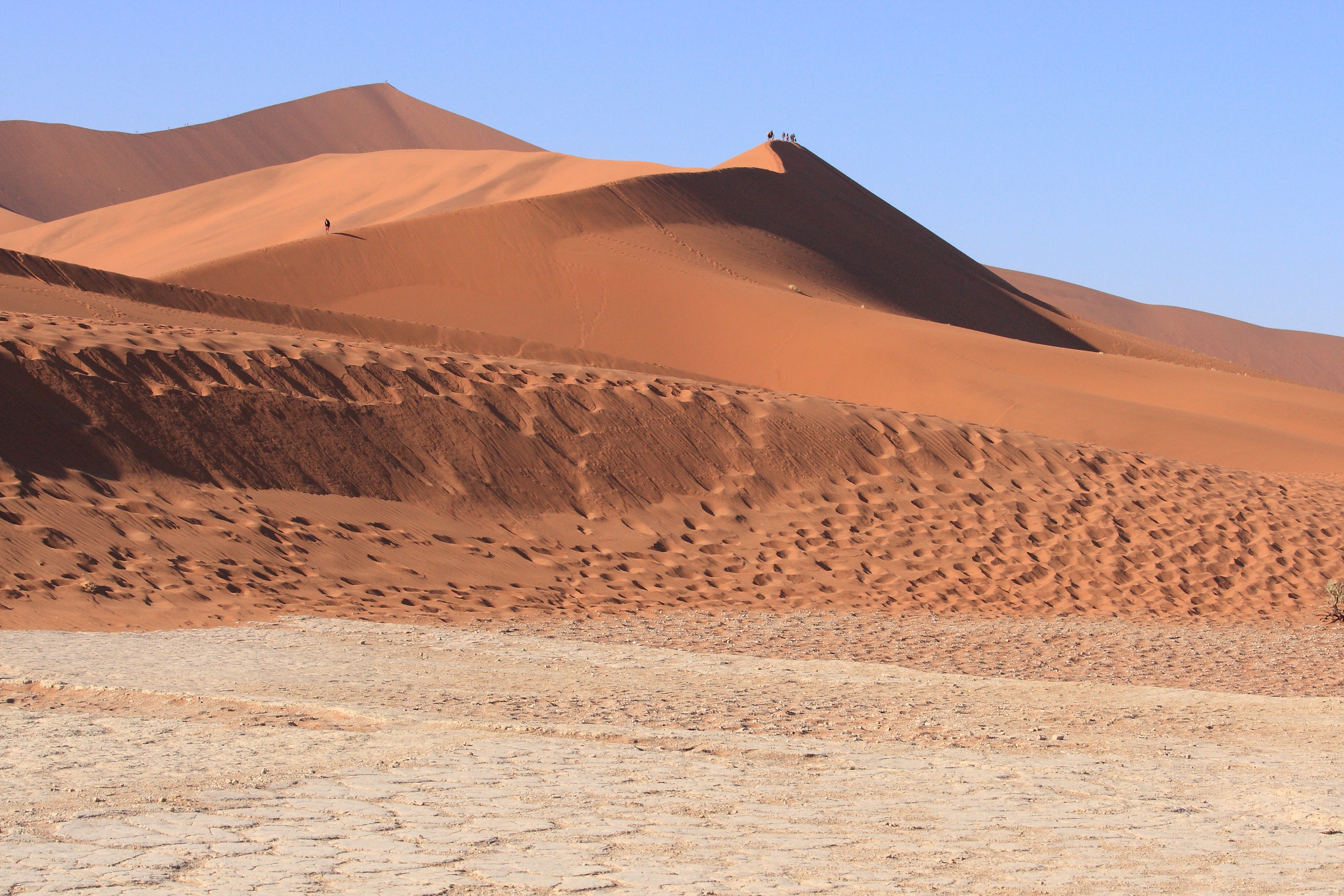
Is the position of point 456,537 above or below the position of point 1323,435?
below

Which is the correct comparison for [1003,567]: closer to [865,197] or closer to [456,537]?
[456,537]

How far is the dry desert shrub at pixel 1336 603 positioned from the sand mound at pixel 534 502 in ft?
0.85

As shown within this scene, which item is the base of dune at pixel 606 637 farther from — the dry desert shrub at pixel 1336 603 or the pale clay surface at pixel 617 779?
the dry desert shrub at pixel 1336 603

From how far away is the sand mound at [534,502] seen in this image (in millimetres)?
9383

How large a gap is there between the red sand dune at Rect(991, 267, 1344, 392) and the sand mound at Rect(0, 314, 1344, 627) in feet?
275

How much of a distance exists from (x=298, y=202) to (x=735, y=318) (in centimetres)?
2778

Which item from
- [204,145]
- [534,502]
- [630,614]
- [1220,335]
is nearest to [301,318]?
[534,502]

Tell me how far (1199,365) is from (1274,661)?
33811mm

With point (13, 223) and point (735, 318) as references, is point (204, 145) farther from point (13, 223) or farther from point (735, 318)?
point (735, 318)

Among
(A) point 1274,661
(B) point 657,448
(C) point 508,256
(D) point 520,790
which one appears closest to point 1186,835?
(D) point 520,790

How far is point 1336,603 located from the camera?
1147 cm

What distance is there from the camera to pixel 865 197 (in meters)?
47.1

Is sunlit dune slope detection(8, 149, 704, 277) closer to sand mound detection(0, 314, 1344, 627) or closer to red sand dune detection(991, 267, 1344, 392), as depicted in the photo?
sand mound detection(0, 314, 1344, 627)

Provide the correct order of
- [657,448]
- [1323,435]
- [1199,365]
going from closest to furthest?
1. [657,448]
2. [1323,435]
3. [1199,365]
